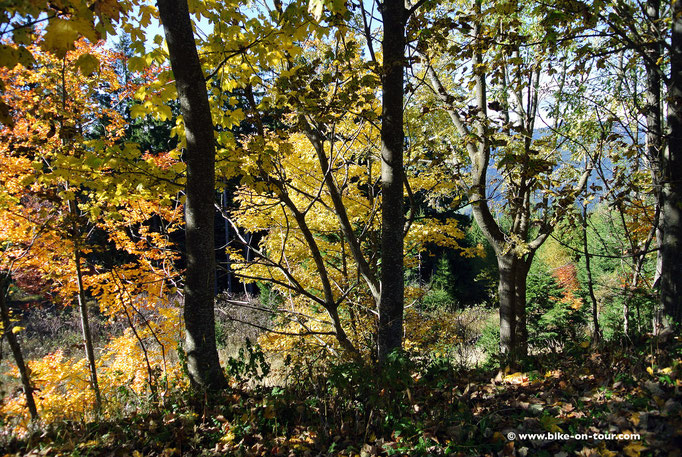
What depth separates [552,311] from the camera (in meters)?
13.3

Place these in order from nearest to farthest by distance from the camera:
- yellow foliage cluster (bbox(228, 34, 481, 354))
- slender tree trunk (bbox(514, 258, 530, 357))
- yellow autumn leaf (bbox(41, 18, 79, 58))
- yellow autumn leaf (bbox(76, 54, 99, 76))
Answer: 1. yellow autumn leaf (bbox(41, 18, 79, 58))
2. yellow autumn leaf (bbox(76, 54, 99, 76))
3. yellow foliage cluster (bbox(228, 34, 481, 354))
4. slender tree trunk (bbox(514, 258, 530, 357))

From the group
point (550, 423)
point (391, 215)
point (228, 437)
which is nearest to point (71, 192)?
point (228, 437)

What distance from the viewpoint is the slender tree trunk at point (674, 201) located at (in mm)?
3574

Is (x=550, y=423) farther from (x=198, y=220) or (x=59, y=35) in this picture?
(x=59, y=35)

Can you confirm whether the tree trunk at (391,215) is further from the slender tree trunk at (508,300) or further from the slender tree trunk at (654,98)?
the slender tree trunk at (508,300)

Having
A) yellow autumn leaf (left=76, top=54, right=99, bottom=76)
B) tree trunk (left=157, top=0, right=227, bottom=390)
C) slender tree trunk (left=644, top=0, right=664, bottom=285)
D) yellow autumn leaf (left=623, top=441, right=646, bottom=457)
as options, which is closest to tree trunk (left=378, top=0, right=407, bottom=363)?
tree trunk (left=157, top=0, right=227, bottom=390)

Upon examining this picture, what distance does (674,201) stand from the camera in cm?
365

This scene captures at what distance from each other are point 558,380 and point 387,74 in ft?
9.67

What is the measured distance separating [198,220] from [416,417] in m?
2.26

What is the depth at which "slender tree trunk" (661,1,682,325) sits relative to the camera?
357 centimetres

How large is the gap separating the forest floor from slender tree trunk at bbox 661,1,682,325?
0.55 meters

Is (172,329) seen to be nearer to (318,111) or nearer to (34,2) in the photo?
(318,111)

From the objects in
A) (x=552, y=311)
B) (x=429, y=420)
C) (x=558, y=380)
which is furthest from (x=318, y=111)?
(x=552, y=311)

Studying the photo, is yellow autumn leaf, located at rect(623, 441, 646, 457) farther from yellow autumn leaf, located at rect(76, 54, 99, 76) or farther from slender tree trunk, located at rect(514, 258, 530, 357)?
slender tree trunk, located at rect(514, 258, 530, 357)
